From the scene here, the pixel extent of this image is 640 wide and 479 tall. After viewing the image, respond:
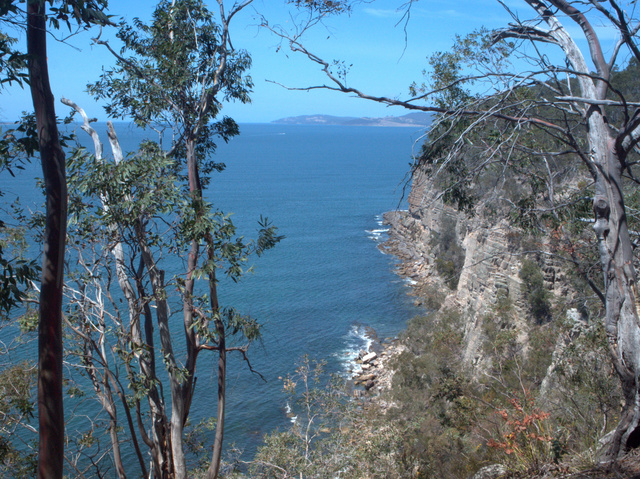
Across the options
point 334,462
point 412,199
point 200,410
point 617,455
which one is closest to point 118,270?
point 334,462

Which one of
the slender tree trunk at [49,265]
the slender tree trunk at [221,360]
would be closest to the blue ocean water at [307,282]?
the slender tree trunk at [221,360]

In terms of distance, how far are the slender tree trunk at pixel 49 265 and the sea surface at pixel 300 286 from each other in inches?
130

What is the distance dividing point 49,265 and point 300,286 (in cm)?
3423

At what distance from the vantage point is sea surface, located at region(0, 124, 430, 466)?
22.8 meters

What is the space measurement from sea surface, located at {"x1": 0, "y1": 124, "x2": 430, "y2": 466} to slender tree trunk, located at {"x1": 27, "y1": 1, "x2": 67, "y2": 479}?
3291 mm

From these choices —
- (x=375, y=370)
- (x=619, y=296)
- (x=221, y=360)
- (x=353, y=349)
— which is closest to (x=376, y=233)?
(x=353, y=349)

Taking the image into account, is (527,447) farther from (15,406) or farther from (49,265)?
(15,406)

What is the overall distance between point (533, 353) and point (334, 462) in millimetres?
9844

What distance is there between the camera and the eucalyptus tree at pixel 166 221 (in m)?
6.99

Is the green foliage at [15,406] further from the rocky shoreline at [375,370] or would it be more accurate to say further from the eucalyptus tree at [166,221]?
the rocky shoreline at [375,370]

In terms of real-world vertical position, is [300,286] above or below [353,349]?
above

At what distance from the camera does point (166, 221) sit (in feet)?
25.4

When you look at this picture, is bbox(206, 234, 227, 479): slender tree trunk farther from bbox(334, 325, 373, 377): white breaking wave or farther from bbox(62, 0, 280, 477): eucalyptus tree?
bbox(334, 325, 373, 377): white breaking wave

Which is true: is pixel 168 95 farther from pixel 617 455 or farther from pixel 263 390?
pixel 263 390
